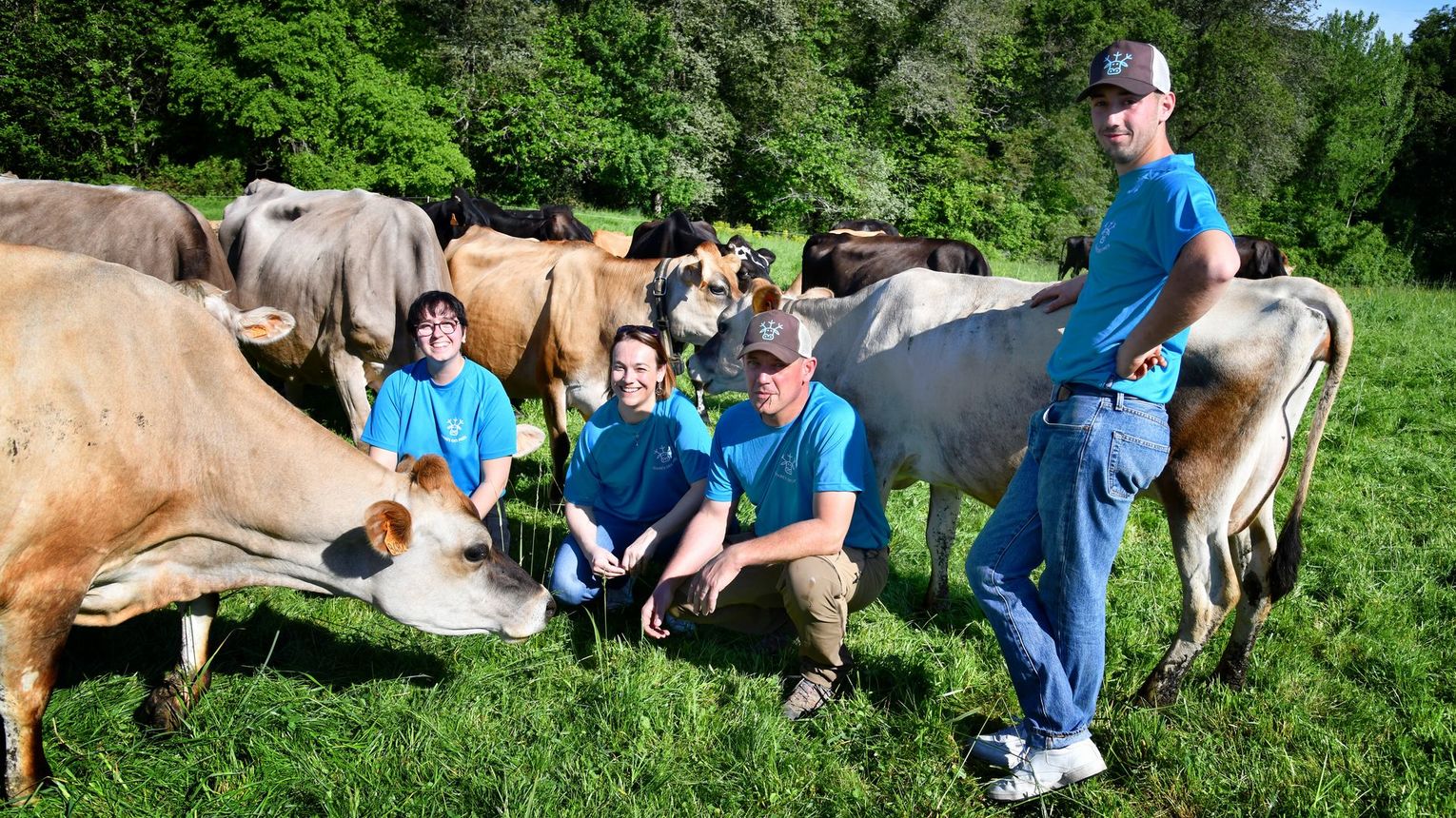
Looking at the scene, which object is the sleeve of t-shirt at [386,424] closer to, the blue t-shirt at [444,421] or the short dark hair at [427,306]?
the blue t-shirt at [444,421]

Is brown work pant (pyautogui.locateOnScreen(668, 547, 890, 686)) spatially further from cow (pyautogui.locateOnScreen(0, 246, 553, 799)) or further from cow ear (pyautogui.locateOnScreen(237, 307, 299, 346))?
cow ear (pyautogui.locateOnScreen(237, 307, 299, 346))

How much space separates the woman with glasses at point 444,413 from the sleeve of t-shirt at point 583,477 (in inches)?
12.9

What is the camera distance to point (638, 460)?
4734mm

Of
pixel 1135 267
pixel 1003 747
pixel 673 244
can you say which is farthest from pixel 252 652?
pixel 673 244

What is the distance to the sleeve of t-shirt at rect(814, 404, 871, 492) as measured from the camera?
3.78 m

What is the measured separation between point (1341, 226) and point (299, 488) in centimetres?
5359

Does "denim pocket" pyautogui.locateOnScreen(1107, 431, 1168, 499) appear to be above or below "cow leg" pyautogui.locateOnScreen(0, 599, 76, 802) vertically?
above

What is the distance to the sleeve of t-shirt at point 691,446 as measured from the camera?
4605 mm

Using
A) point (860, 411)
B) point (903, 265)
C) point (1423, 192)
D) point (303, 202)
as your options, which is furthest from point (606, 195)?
point (1423, 192)

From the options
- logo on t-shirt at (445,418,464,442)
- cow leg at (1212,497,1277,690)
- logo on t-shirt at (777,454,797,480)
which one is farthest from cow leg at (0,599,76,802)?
cow leg at (1212,497,1277,690)

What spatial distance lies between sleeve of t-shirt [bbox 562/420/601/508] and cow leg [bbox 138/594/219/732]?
1.64 m

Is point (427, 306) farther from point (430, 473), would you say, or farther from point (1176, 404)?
point (1176, 404)

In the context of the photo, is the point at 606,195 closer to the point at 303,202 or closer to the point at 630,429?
the point at 303,202

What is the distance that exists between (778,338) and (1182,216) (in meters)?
1.59
